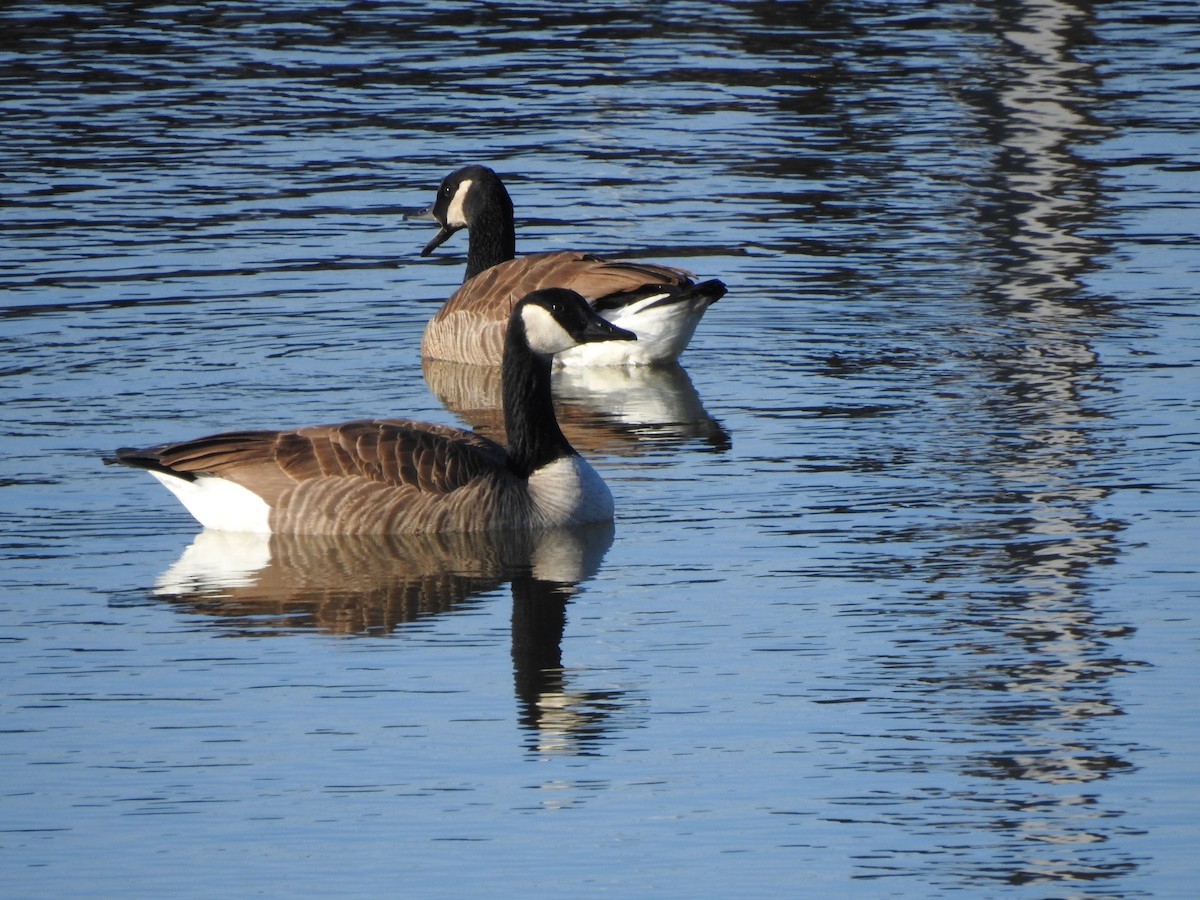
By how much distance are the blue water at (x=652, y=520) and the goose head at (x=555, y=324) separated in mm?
920

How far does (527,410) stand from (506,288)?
469 centimetres

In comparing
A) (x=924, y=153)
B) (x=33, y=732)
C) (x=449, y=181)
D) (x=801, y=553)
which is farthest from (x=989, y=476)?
(x=924, y=153)

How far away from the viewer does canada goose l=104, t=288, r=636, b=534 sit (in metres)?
12.0

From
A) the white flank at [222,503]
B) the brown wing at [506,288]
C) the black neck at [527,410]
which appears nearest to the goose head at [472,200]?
the brown wing at [506,288]

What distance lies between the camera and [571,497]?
12.2 meters

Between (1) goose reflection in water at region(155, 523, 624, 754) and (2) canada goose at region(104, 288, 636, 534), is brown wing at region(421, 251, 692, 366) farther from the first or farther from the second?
(1) goose reflection in water at region(155, 523, 624, 754)

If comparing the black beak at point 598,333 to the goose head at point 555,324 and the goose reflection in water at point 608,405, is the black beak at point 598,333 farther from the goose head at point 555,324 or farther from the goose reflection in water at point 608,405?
the goose reflection in water at point 608,405

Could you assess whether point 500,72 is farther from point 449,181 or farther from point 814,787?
point 814,787

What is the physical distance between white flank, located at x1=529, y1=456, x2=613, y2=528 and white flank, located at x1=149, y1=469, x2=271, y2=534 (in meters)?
1.47

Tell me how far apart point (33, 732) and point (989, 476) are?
5.95 meters

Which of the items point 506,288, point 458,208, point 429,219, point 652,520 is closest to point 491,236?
point 458,208

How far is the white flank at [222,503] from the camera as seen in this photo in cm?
1196

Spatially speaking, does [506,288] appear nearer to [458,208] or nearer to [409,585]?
[458,208]

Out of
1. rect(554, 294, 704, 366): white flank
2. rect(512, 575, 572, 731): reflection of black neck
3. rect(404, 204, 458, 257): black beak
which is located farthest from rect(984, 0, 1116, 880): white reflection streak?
rect(404, 204, 458, 257): black beak
